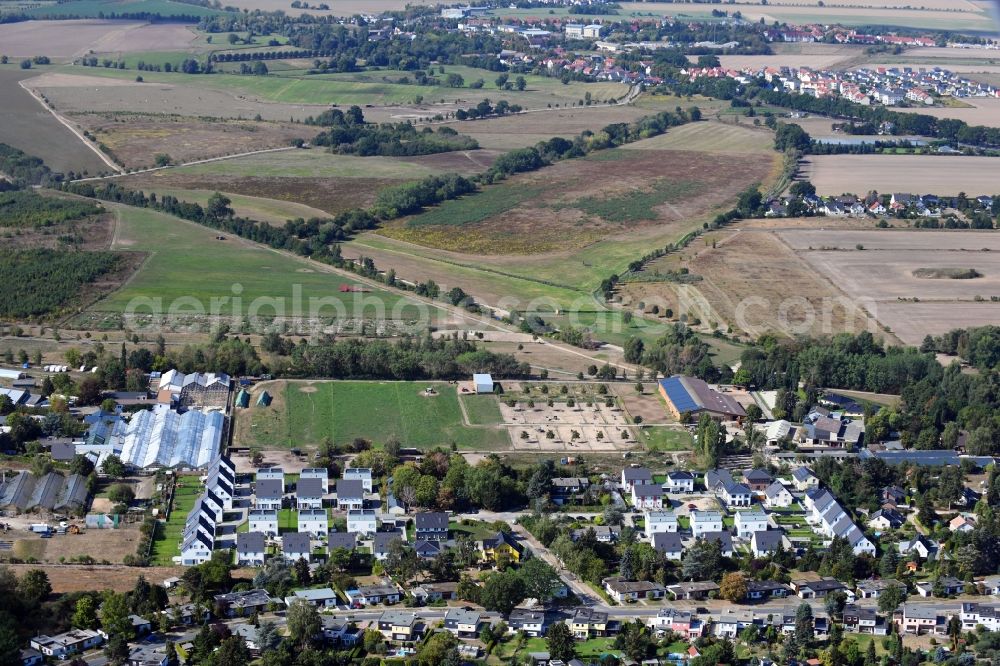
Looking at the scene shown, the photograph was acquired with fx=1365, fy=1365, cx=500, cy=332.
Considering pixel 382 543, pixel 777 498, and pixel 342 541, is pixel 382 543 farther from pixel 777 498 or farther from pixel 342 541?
pixel 777 498

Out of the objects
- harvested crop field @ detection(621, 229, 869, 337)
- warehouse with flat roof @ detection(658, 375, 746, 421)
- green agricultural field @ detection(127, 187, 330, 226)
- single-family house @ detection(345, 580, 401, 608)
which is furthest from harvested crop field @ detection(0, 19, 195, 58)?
single-family house @ detection(345, 580, 401, 608)

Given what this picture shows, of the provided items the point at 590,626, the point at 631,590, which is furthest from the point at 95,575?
the point at 631,590

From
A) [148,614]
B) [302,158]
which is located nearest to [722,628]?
[148,614]

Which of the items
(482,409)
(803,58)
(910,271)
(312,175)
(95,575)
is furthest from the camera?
(803,58)

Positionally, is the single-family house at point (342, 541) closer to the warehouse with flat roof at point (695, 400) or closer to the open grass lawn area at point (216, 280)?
the warehouse with flat roof at point (695, 400)

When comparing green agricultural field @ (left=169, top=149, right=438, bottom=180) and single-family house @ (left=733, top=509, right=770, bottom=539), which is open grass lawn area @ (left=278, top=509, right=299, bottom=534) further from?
green agricultural field @ (left=169, top=149, right=438, bottom=180)

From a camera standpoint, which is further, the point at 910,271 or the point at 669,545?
the point at 910,271

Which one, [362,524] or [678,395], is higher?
[678,395]

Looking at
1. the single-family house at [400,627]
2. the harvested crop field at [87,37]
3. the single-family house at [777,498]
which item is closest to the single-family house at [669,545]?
the single-family house at [777,498]
